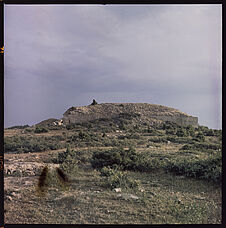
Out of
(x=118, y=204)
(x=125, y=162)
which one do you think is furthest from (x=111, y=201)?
(x=125, y=162)

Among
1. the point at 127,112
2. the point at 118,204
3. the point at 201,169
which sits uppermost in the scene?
the point at 127,112

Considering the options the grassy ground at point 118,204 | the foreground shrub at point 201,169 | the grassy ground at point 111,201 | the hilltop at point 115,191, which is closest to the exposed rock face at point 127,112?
the hilltop at point 115,191

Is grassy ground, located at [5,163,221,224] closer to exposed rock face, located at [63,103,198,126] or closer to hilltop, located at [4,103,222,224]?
hilltop, located at [4,103,222,224]

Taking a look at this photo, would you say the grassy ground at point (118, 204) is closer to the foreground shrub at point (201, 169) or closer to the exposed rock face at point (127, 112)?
the foreground shrub at point (201, 169)

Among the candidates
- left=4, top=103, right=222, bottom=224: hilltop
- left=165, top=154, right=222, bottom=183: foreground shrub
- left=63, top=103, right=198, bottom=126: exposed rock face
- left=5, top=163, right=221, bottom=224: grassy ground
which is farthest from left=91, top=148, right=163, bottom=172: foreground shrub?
left=63, top=103, right=198, bottom=126: exposed rock face

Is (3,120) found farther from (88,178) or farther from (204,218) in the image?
(204,218)

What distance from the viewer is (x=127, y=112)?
98.3 ft

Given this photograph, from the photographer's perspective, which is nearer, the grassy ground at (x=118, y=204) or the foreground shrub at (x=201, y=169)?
the grassy ground at (x=118, y=204)

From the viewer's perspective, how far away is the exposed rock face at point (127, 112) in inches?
1009

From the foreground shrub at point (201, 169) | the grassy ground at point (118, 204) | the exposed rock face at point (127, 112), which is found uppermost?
the exposed rock face at point (127, 112)

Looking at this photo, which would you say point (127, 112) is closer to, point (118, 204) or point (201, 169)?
point (201, 169)

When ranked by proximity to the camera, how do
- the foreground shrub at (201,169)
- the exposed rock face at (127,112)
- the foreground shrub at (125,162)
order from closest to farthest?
the foreground shrub at (201,169) < the foreground shrub at (125,162) < the exposed rock face at (127,112)

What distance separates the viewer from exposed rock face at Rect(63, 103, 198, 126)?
84.1 ft

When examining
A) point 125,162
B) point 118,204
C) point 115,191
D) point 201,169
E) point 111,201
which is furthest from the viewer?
point 125,162
